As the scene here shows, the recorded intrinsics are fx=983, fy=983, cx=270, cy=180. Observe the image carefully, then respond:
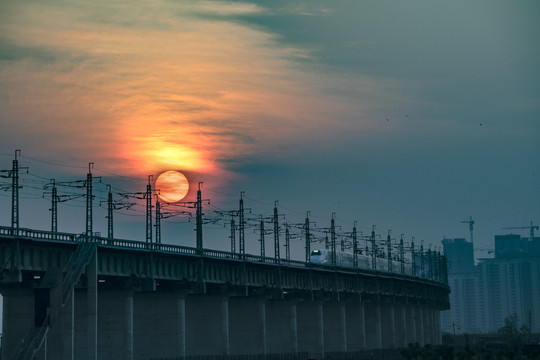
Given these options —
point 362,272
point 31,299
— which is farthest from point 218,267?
point 362,272

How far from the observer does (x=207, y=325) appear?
130 m

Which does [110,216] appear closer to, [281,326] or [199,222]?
[199,222]

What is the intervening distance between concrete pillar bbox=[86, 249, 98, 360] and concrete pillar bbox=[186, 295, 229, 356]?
32.8m

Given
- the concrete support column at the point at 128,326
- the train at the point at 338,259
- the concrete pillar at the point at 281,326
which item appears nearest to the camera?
the concrete support column at the point at 128,326

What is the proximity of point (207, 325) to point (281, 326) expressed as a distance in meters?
25.2

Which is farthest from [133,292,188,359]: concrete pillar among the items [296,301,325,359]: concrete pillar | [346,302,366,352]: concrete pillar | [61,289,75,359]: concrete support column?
[346,302,366,352]: concrete pillar

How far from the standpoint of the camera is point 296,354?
437 ft

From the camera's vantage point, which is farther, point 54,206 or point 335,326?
point 335,326

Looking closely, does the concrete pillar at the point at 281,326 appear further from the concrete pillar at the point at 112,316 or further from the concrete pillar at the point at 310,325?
the concrete pillar at the point at 112,316

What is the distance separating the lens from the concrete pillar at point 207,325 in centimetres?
12750

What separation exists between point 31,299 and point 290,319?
63.1m

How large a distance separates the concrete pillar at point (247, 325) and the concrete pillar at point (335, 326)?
2893cm

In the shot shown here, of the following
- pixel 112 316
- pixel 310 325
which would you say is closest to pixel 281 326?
pixel 310 325

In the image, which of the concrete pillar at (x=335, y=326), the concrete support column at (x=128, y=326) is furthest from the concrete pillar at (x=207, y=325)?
the concrete pillar at (x=335, y=326)
